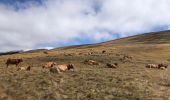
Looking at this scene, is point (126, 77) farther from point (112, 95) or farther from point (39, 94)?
point (39, 94)

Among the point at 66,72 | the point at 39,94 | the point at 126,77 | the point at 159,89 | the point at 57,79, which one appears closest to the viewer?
the point at 39,94

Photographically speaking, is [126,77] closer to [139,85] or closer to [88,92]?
[139,85]

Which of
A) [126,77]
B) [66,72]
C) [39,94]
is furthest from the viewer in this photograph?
[66,72]

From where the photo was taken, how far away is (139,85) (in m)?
26.8

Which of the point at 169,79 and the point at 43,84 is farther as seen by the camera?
the point at 169,79

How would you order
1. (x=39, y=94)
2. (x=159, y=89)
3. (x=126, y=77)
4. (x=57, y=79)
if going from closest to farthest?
(x=39, y=94) < (x=159, y=89) < (x=57, y=79) < (x=126, y=77)

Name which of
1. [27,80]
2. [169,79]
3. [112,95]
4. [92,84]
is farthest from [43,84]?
[169,79]

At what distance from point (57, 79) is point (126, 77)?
603 cm

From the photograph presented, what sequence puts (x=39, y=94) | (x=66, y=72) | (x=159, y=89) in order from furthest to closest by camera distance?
(x=66, y=72), (x=159, y=89), (x=39, y=94)

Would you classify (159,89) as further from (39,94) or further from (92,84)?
(39,94)

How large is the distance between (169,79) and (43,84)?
11.6 m

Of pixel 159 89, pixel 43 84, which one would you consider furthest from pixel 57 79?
pixel 159 89

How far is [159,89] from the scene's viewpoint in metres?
26.3

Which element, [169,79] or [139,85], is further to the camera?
[169,79]
